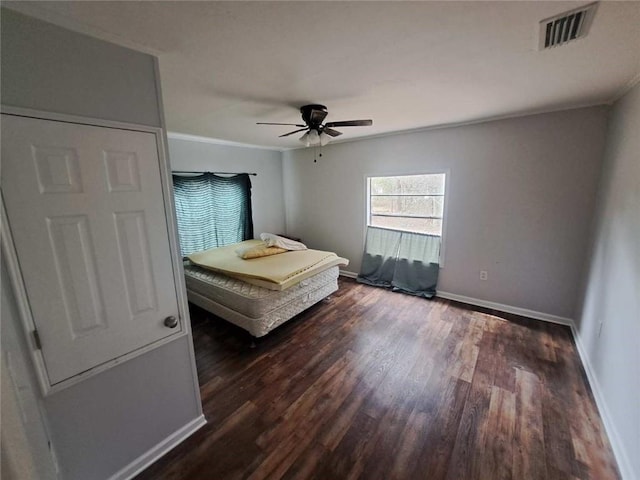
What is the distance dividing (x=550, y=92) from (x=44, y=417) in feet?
12.9

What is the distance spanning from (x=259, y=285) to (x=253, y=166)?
107 inches

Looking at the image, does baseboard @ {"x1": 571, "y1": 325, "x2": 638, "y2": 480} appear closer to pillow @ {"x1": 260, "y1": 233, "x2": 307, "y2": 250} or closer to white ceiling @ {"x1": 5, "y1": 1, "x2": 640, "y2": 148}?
white ceiling @ {"x1": 5, "y1": 1, "x2": 640, "y2": 148}

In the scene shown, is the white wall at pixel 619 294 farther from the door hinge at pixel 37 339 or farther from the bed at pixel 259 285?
the door hinge at pixel 37 339

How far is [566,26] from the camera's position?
131 centimetres

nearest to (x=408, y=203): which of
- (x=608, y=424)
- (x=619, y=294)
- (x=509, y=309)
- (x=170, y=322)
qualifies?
(x=509, y=309)

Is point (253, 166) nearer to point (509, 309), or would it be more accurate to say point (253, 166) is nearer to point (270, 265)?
point (270, 265)

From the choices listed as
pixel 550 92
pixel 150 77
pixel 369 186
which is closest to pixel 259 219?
pixel 369 186

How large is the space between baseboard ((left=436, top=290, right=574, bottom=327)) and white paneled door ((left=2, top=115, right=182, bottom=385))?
346 centimetres

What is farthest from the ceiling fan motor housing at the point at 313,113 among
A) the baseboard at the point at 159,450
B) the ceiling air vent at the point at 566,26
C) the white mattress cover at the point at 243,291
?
the baseboard at the point at 159,450

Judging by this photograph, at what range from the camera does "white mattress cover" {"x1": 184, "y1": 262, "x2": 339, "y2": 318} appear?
2.61 metres

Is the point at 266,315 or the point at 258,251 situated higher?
the point at 258,251

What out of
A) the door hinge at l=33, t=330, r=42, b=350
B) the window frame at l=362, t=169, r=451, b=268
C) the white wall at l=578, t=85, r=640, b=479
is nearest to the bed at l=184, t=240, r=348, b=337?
the window frame at l=362, t=169, r=451, b=268

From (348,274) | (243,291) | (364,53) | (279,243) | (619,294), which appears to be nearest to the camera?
(364,53)

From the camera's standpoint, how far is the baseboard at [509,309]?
2971 millimetres
